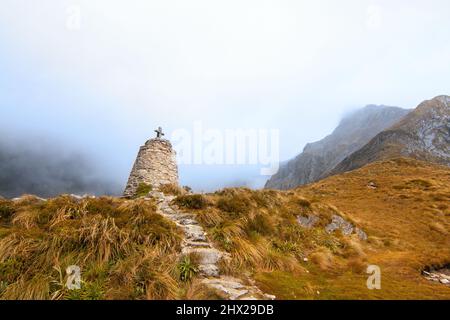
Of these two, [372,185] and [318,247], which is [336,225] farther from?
[372,185]

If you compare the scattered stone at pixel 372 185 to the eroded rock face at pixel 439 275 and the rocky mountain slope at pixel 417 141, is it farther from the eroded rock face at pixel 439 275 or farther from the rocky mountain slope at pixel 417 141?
the rocky mountain slope at pixel 417 141

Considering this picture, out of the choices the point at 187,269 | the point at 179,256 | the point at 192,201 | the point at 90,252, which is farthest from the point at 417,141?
the point at 90,252

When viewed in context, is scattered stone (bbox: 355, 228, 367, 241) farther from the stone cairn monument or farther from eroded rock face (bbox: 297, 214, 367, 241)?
the stone cairn monument

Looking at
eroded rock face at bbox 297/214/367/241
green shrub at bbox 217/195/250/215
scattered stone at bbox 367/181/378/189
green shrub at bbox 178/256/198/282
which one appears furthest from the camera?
scattered stone at bbox 367/181/378/189

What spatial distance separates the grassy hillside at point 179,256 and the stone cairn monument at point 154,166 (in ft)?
16.2

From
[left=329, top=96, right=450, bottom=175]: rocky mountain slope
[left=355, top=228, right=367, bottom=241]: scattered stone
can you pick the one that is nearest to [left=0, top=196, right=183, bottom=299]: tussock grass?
[left=355, top=228, right=367, bottom=241]: scattered stone

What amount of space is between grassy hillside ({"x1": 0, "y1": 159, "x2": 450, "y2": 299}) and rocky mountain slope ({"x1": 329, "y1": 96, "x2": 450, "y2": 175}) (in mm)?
69008

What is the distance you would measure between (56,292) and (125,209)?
188 inches

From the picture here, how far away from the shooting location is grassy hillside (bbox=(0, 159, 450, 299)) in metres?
6.66

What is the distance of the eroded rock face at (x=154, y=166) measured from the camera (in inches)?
729

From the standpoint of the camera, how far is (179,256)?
26.9 ft

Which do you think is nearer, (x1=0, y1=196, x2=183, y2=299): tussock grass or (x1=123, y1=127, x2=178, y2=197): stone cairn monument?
(x1=0, y1=196, x2=183, y2=299): tussock grass
